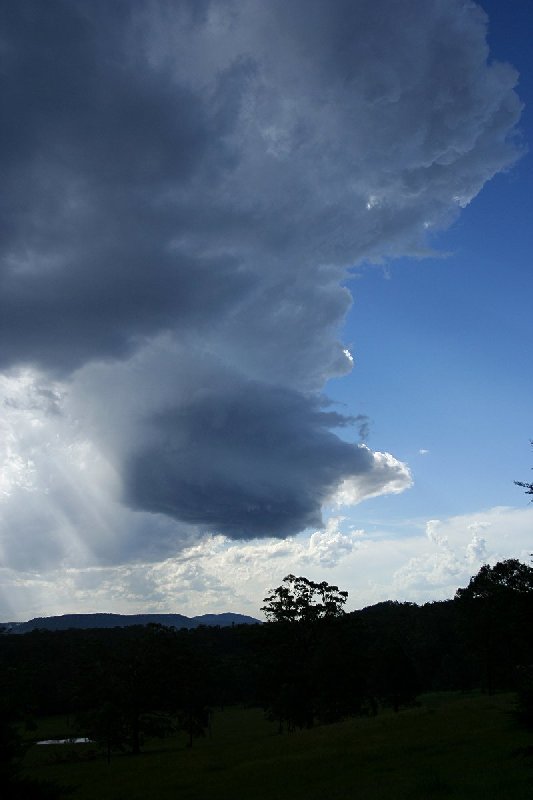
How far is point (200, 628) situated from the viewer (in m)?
168

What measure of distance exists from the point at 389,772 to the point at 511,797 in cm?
963

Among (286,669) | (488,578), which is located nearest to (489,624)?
(488,578)

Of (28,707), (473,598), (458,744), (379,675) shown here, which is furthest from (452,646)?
(28,707)

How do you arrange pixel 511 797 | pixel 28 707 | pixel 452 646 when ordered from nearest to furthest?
1. pixel 511 797
2. pixel 28 707
3. pixel 452 646

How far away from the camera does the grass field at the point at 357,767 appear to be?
22.7m

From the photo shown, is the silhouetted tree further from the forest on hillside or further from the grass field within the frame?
the grass field

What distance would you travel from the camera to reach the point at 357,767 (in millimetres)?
29984

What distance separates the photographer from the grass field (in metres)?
22.7

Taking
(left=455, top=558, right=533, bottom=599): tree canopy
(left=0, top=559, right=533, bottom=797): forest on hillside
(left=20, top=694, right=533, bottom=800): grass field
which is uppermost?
(left=455, top=558, right=533, bottom=599): tree canopy

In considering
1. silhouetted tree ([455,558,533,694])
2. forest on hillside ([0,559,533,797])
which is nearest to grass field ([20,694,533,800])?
forest on hillside ([0,559,533,797])

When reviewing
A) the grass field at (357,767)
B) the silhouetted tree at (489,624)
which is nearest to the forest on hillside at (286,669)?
the silhouetted tree at (489,624)

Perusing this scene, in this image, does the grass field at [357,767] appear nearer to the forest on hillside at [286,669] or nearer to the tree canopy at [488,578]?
the forest on hillside at [286,669]

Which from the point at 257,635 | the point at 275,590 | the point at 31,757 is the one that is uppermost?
the point at 275,590

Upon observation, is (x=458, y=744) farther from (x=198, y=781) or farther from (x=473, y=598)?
(x=473, y=598)
